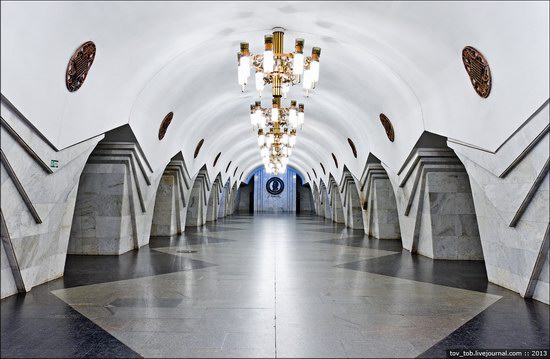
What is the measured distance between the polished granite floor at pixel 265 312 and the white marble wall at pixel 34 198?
1.20ft

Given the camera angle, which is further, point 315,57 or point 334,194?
point 334,194

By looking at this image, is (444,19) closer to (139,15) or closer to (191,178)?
(139,15)

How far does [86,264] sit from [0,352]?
4.83m

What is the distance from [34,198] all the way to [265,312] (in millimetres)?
3511

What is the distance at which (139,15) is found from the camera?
5703 millimetres

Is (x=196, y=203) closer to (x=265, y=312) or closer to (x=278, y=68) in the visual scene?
(x=278, y=68)

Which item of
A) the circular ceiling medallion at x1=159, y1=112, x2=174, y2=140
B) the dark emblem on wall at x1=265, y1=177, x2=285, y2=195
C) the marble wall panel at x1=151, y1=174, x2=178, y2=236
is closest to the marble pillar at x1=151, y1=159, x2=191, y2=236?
the marble wall panel at x1=151, y1=174, x2=178, y2=236

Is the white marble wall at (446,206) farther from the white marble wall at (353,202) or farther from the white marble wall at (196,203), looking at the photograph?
the white marble wall at (196,203)

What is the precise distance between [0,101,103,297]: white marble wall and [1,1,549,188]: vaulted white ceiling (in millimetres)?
251

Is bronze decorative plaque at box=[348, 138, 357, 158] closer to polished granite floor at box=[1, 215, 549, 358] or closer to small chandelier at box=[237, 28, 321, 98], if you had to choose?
small chandelier at box=[237, 28, 321, 98]

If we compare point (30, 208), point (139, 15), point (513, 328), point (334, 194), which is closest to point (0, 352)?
point (30, 208)

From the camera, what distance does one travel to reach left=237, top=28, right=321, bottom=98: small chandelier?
6723 millimetres

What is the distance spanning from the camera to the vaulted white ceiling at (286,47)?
450 cm

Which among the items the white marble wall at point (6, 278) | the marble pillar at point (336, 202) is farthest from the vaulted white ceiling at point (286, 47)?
the marble pillar at point (336, 202)
